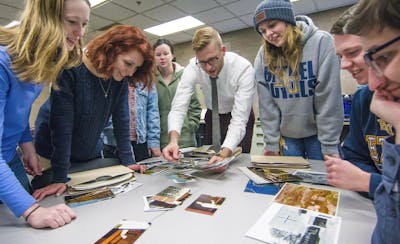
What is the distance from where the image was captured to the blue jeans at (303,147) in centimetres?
146

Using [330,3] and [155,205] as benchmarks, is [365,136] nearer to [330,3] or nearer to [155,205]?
[155,205]

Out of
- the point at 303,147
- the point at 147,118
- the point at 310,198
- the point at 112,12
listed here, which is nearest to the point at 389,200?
the point at 310,198

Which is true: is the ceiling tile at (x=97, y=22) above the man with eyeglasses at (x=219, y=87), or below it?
above

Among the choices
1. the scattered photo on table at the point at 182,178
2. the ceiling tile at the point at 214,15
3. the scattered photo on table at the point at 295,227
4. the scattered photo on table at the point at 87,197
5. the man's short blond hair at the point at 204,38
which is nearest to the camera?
the scattered photo on table at the point at 295,227

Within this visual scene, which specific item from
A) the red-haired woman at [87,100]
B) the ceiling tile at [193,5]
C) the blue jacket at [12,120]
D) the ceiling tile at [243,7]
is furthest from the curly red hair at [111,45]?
the ceiling tile at [243,7]

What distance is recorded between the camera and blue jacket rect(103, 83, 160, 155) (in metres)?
1.87

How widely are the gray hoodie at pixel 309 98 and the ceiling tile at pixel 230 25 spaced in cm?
323

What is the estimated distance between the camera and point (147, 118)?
1934 millimetres

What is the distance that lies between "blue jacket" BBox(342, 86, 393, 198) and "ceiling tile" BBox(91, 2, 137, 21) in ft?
11.8

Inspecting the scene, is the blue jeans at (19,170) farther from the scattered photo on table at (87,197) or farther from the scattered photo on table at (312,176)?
the scattered photo on table at (312,176)

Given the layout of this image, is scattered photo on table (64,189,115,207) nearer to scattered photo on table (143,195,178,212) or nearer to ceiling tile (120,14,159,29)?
scattered photo on table (143,195,178,212)

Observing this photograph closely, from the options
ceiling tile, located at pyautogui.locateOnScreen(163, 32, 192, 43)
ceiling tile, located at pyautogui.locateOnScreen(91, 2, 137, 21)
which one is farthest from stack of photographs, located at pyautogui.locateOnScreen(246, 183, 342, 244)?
ceiling tile, located at pyautogui.locateOnScreen(163, 32, 192, 43)

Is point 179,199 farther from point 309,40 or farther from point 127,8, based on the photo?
point 127,8

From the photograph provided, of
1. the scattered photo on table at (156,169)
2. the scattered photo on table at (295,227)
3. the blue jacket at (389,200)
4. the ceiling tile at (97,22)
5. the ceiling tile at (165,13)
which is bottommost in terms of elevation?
the scattered photo on table at (295,227)
